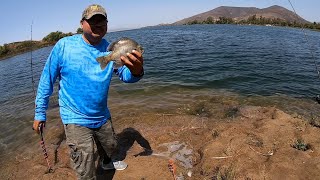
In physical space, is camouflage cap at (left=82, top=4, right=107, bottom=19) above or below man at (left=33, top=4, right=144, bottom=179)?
above

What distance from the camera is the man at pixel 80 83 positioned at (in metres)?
5.01

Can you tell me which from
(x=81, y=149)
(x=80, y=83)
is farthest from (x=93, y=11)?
(x=81, y=149)

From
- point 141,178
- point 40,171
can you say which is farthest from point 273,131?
point 40,171

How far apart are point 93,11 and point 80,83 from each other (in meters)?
1.25

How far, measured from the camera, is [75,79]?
5035mm

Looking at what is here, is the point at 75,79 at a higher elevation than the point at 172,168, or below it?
higher

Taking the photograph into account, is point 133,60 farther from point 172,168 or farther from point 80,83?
point 172,168

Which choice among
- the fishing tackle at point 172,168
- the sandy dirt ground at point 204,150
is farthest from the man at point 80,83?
the fishing tackle at point 172,168

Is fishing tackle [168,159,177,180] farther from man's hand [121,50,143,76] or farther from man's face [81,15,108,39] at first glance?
man's face [81,15,108,39]

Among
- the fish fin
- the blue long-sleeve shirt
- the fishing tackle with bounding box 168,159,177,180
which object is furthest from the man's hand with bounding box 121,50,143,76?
the fishing tackle with bounding box 168,159,177,180

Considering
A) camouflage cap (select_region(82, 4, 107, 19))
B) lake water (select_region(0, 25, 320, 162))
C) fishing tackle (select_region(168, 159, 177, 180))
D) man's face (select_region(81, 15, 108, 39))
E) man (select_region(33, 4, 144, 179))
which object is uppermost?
camouflage cap (select_region(82, 4, 107, 19))

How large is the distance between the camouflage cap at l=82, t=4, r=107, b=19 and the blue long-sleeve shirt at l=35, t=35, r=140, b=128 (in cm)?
50

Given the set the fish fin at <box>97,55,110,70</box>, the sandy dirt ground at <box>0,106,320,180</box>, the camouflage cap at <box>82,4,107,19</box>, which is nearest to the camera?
the fish fin at <box>97,55,110,70</box>

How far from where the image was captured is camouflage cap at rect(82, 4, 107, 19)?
15.7 ft
